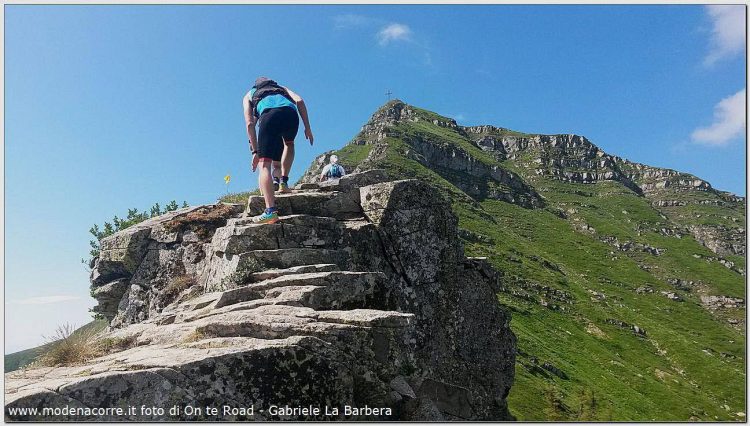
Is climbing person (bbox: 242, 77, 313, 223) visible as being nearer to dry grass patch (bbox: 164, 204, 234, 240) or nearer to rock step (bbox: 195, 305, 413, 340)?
rock step (bbox: 195, 305, 413, 340)

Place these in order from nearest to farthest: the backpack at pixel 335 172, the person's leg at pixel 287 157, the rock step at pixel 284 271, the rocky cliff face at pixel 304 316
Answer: the rocky cliff face at pixel 304 316
the rock step at pixel 284 271
the person's leg at pixel 287 157
the backpack at pixel 335 172

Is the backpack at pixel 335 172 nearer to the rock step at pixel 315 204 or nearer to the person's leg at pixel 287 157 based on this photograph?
the rock step at pixel 315 204

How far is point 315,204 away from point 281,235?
9.10ft

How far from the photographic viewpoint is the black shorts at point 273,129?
13.2 metres

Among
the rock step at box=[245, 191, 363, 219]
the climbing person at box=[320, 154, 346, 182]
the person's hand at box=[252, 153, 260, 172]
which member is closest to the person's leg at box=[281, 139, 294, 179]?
the rock step at box=[245, 191, 363, 219]

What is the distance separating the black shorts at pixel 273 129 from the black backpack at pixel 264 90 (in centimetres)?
58

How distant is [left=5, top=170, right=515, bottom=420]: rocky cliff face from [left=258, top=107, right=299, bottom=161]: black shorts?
2.29 meters

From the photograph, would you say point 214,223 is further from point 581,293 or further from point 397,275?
point 581,293

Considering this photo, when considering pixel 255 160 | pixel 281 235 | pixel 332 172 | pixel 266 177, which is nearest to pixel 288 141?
pixel 255 160

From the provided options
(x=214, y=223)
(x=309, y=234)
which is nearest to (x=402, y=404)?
(x=309, y=234)

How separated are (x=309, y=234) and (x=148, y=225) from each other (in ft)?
36.5

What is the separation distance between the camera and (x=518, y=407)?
71.8 meters

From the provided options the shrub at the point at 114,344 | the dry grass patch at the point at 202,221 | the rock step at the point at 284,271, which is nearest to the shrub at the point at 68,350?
the shrub at the point at 114,344

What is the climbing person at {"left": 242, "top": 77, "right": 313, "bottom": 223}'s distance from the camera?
43.4ft
